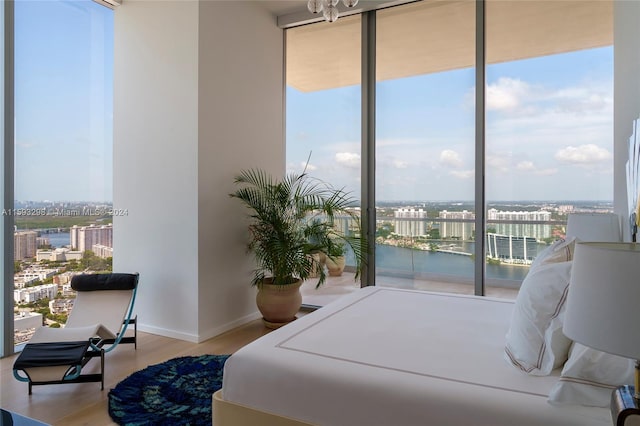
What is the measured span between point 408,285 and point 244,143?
2.19 meters

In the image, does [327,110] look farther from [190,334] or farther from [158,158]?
[190,334]

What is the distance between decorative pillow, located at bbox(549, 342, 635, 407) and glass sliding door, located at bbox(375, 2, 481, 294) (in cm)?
270

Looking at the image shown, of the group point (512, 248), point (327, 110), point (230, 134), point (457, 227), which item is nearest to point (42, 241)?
point (230, 134)

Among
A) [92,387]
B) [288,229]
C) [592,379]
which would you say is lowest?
[92,387]

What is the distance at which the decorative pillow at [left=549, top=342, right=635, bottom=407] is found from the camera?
1.24m

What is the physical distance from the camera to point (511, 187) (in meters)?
3.72

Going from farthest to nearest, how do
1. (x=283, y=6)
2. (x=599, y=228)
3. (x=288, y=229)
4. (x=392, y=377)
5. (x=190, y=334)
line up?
(x=283, y=6) → (x=288, y=229) → (x=190, y=334) → (x=599, y=228) → (x=392, y=377)

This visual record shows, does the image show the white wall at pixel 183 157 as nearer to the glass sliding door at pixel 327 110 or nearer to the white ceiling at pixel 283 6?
the white ceiling at pixel 283 6

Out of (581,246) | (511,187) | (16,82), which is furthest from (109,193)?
(581,246)

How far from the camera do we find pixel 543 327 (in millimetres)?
1521

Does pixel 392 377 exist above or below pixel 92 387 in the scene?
above

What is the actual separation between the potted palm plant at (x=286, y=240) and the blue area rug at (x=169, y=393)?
3.08 ft

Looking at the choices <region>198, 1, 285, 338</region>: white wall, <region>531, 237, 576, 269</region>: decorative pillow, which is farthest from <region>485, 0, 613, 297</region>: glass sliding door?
<region>198, 1, 285, 338</region>: white wall

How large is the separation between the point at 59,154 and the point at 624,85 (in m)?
4.40
